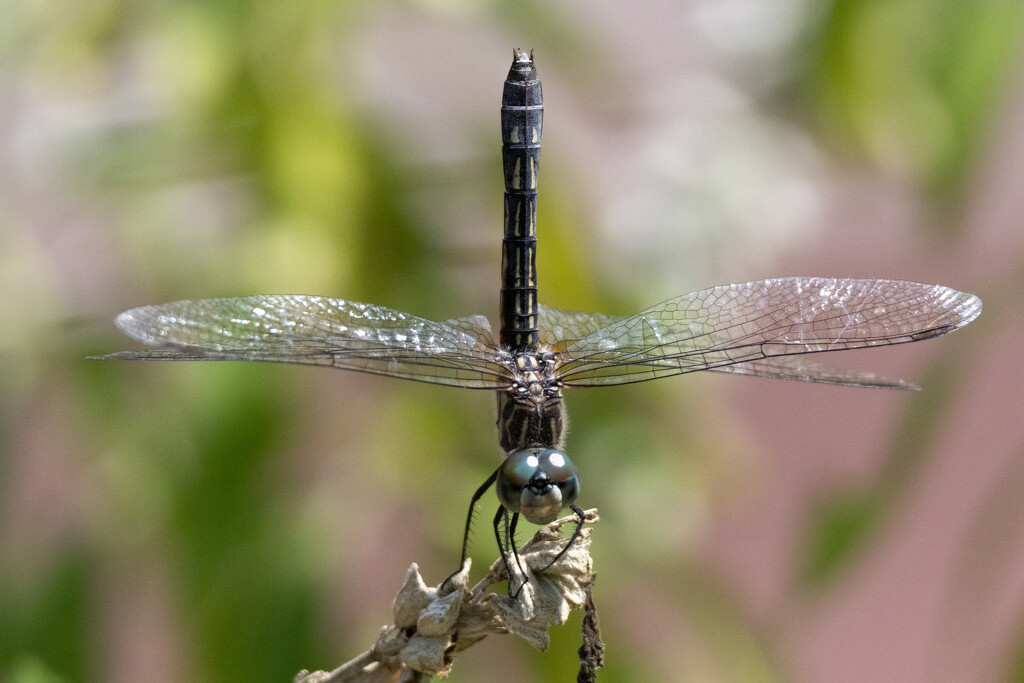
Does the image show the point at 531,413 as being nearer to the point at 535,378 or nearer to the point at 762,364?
the point at 535,378

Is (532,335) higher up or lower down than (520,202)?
lower down

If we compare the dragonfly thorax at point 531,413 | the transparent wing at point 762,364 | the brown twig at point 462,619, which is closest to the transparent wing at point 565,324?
the transparent wing at point 762,364

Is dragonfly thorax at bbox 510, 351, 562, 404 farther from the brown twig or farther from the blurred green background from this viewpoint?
the blurred green background

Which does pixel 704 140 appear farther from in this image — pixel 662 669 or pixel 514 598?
pixel 514 598

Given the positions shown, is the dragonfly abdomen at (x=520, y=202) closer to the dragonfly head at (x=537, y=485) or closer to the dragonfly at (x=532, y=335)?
the dragonfly at (x=532, y=335)

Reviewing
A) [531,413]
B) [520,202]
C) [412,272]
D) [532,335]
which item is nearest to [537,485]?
[531,413]

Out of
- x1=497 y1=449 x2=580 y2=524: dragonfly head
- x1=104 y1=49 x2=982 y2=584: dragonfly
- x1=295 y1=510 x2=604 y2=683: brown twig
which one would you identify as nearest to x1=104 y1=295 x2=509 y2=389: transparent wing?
x1=104 y1=49 x2=982 y2=584: dragonfly

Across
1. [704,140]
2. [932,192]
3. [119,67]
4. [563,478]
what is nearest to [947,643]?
[932,192]
